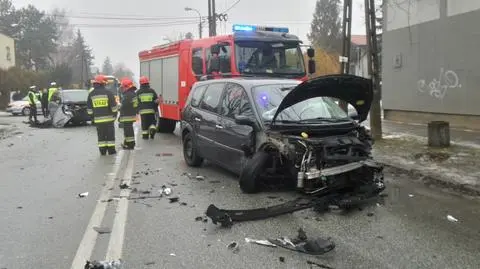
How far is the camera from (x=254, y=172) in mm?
7086

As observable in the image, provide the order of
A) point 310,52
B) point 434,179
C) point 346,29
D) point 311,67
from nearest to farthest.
Result: point 434,179
point 310,52
point 311,67
point 346,29

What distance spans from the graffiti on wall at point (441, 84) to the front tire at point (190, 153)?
860cm

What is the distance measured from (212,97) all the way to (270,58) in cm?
400

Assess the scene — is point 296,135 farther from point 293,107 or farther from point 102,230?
point 102,230

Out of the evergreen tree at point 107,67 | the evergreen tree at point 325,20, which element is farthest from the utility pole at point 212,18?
the evergreen tree at point 107,67

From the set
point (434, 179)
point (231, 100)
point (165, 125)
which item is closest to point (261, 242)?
point (231, 100)

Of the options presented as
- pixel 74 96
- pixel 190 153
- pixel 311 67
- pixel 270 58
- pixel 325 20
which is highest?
pixel 325 20

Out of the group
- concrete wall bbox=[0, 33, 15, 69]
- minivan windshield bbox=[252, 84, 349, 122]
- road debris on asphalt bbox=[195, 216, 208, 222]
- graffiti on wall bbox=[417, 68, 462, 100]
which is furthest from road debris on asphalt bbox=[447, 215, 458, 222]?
concrete wall bbox=[0, 33, 15, 69]

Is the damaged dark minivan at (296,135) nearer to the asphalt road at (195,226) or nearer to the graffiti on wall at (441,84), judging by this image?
the asphalt road at (195,226)

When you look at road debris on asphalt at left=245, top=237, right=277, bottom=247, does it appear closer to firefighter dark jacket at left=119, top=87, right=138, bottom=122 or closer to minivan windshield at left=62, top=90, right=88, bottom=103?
firefighter dark jacket at left=119, top=87, right=138, bottom=122

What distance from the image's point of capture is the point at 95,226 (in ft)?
19.0

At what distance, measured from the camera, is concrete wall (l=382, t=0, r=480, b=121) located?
14.3m

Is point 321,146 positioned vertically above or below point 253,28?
below

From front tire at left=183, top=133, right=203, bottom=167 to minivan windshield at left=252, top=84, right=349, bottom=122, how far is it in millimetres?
2138
